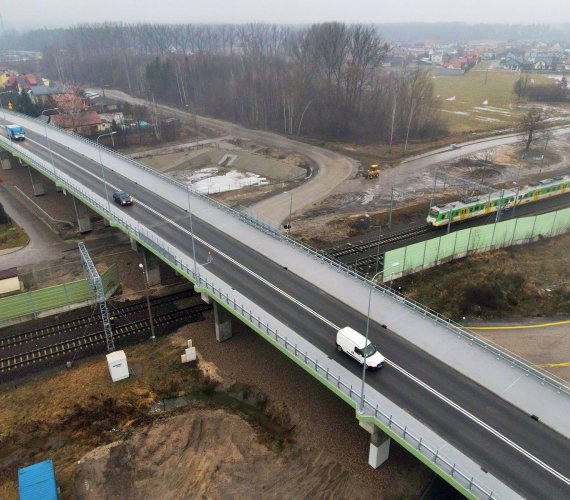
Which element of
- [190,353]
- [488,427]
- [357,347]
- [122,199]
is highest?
[122,199]

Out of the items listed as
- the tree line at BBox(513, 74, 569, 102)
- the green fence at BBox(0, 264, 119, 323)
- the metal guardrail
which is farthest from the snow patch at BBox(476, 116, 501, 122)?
the green fence at BBox(0, 264, 119, 323)

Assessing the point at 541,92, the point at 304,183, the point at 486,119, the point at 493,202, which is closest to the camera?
the point at 493,202

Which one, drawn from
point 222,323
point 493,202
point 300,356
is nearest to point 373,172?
point 493,202

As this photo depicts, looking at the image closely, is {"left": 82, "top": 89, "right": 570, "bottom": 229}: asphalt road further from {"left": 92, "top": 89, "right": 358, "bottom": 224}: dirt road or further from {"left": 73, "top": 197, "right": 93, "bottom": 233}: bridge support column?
{"left": 73, "top": 197, "right": 93, "bottom": 233}: bridge support column

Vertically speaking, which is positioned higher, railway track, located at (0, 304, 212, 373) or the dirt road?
the dirt road

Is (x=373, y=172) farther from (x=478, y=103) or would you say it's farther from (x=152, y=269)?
(x=478, y=103)

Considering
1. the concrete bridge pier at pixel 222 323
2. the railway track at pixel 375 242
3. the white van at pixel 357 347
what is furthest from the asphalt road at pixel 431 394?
the railway track at pixel 375 242
